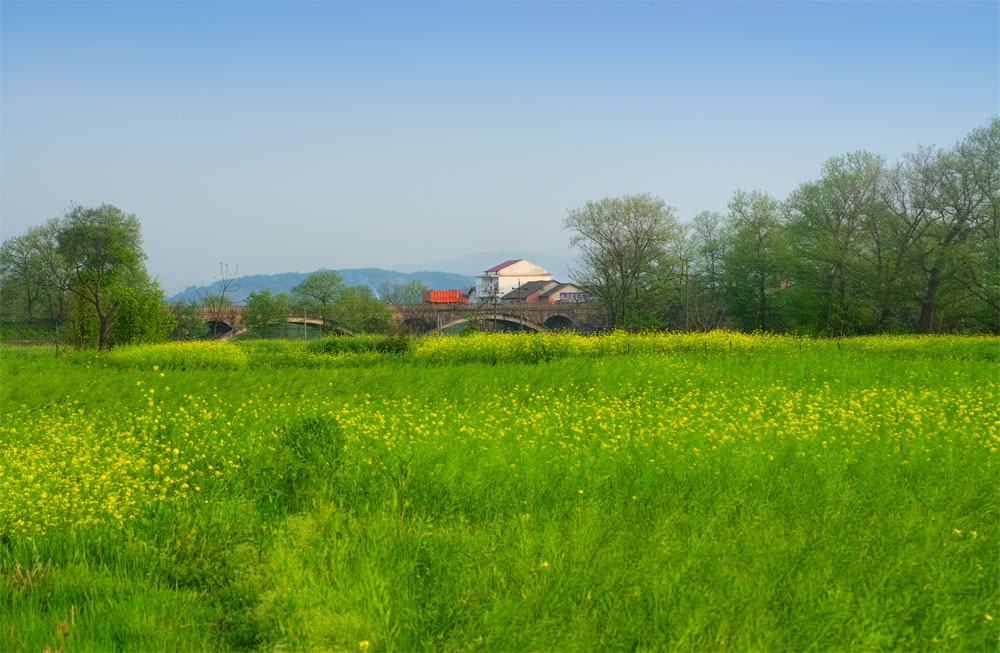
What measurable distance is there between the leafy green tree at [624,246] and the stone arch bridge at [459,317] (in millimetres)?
4179

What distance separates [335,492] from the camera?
651 centimetres

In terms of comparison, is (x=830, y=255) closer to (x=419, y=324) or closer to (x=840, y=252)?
(x=840, y=252)

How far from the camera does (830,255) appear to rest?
32.6 metres

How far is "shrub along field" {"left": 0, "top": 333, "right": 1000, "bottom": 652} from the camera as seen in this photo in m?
4.27

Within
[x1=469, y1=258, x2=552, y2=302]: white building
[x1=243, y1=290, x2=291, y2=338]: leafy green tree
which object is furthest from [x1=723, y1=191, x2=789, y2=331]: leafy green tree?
[x1=469, y1=258, x2=552, y2=302]: white building

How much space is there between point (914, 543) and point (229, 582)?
481 centimetres

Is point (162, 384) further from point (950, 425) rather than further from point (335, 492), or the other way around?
point (950, 425)

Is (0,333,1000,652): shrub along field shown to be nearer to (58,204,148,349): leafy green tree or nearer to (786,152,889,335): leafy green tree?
(786,152,889,335): leafy green tree

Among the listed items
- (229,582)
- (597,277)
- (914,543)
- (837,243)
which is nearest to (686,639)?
(914,543)

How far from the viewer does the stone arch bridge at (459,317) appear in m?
46.7

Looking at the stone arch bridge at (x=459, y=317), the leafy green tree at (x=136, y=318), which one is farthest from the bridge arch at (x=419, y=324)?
the leafy green tree at (x=136, y=318)

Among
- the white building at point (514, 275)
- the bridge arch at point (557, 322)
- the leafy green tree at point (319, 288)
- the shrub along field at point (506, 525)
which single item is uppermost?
the white building at point (514, 275)

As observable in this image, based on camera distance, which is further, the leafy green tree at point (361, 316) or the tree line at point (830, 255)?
the leafy green tree at point (361, 316)

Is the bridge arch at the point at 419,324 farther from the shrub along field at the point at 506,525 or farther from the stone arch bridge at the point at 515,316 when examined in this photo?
the shrub along field at the point at 506,525
